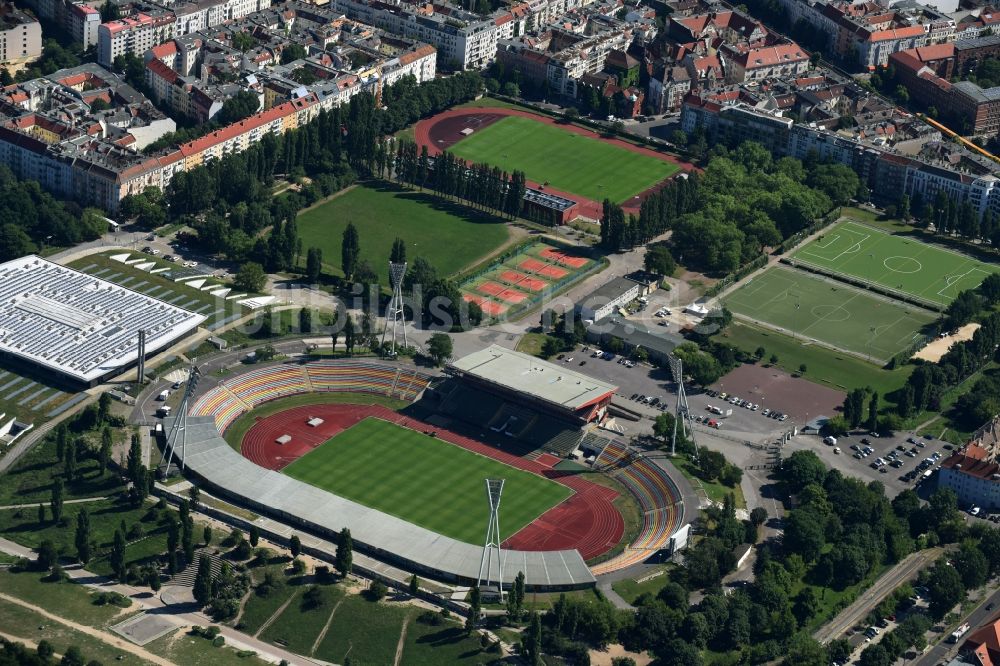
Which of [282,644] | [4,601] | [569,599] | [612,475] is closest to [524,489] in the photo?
[612,475]

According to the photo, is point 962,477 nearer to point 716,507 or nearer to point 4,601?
point 716,507

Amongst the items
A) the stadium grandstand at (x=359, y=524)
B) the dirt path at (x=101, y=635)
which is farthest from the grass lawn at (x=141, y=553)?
the stadium grandstand at (x=359, y=524)

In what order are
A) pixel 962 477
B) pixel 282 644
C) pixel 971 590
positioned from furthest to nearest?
pixel 962 477 < pixel 971 590 < pixel 282 644

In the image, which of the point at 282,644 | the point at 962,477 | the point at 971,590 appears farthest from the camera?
the point at 962,477

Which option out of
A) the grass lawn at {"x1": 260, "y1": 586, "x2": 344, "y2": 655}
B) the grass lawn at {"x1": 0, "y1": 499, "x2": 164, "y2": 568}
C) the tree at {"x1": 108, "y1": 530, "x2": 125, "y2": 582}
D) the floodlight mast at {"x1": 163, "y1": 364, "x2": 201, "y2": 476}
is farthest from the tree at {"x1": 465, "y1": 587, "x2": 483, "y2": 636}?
the floodlight mast at {"x1": 163, "y1": 364, "x2": 201, "y2": 476}

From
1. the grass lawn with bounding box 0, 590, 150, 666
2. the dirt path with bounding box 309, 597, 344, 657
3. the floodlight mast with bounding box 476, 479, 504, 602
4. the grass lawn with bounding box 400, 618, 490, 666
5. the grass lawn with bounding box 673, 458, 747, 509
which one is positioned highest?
the floodlight mast with bounding box 476, 479, 504, 602

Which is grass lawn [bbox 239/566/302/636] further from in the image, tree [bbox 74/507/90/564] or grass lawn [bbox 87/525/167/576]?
tree [bbox 74/507/90/564]

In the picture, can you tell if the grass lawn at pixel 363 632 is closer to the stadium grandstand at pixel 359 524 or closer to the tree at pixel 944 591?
the stadium grandstand at pixel 359 524
